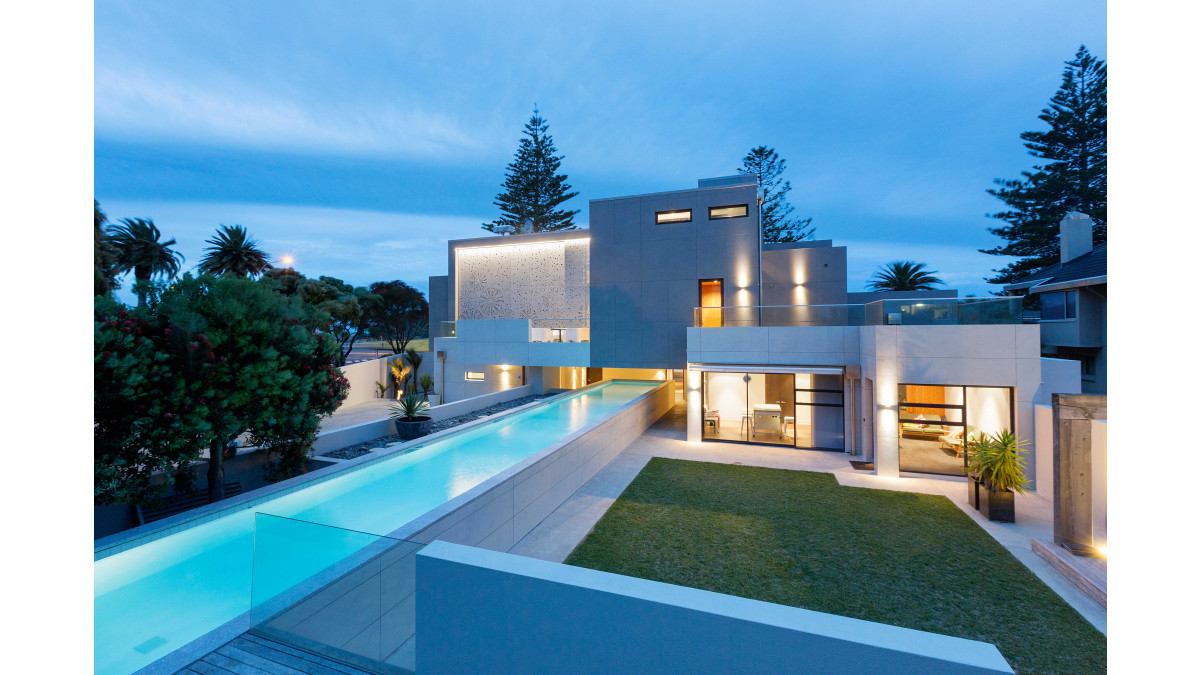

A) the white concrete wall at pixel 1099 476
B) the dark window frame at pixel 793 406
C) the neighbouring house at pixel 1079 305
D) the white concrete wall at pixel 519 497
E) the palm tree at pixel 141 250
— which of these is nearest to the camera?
the white concrete wall at pixel 519 497

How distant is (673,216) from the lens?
1484cm

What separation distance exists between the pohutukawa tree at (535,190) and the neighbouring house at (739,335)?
31.9ft

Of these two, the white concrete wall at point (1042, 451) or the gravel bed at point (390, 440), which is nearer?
the white concrete wall at point (1042, 451)

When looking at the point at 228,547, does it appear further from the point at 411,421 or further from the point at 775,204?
the point at 775,204

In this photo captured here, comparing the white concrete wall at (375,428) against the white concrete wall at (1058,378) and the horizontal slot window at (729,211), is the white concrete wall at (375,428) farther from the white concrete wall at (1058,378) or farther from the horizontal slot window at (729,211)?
the white concrete wall at (1058,378)

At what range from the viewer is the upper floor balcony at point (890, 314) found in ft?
29.1

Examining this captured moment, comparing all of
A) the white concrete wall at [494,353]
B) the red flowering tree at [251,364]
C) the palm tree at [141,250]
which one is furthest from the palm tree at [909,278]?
the palm tree at [141,250]

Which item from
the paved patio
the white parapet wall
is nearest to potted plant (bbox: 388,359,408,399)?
the paved patio

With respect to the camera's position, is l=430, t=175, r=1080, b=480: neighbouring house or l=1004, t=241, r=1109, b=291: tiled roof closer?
l=430, t=175, r=1080, b=480: neighbouring house

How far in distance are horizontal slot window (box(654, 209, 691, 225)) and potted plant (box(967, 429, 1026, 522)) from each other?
10016 millimetres

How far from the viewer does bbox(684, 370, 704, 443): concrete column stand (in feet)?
40.2

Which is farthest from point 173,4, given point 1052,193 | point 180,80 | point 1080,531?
point 1052,193

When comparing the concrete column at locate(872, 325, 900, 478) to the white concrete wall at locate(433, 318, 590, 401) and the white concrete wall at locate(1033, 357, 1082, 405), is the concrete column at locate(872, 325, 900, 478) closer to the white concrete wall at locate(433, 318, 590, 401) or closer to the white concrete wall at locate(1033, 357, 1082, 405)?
the white concrete wall at locate(1033, 357, 1082, 405)

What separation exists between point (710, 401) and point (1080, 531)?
7.50 metres
